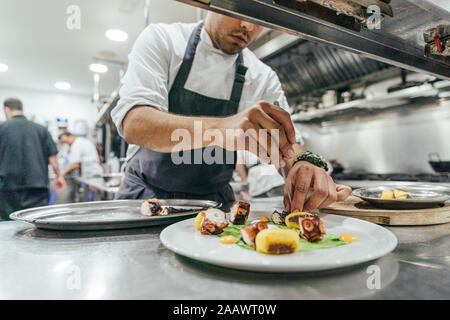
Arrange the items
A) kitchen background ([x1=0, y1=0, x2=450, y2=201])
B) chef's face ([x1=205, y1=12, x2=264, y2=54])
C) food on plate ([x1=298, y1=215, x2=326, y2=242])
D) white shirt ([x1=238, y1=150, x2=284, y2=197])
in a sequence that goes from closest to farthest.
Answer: food on plate ([x1=298, y1=215, x2=326, y2=242]), chef's face ([x1=205, y1=12, x2=264, y2=54]), white shirt ([x1=238, y1=150, x2=284, y2=197]), kitchen background ([x1=0, y1=0, x2=450, y2=201])

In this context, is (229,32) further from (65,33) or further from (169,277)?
(65,33)

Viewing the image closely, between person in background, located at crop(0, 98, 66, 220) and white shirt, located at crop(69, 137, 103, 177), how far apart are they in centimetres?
233

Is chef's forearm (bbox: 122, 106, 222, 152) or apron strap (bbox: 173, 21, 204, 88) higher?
apron strap (bbox: 173, 21, 204, 88)

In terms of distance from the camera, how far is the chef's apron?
1.46m

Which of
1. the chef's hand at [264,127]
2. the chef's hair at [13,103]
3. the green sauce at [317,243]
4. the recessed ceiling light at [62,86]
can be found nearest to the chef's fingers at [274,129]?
the chef's hand at [264,127]

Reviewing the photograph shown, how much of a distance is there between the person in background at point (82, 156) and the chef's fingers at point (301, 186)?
19.0 ft

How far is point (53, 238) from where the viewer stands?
77 cm

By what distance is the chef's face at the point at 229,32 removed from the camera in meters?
1.39

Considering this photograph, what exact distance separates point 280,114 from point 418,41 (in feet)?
2.39

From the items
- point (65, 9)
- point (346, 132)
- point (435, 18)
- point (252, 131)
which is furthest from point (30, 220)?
point (346, 132)

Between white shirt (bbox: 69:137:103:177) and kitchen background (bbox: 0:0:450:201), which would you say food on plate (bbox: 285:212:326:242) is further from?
white shirt (bbox: 69:137:103:177)

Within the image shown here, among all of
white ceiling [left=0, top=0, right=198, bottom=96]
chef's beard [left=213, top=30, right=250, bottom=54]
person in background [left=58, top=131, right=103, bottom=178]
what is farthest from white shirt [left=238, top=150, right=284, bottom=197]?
person in background [left=58, top=131, right=103, bottom=178]

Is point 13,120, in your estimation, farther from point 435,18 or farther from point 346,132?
point 346,132

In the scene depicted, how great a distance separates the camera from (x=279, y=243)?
565 millimetres
